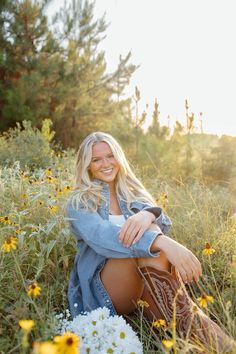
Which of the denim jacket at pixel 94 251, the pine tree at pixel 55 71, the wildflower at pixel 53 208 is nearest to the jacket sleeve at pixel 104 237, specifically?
the denim jacket at pixel 94 251

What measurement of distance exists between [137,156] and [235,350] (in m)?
5.96

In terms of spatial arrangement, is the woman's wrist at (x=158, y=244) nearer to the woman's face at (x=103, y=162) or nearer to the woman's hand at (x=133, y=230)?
the woman's hand at (x=133, y=230)

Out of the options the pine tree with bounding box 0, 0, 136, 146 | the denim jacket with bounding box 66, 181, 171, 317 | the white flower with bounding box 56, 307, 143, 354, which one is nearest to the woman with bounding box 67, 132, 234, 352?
the denim jacket with bounding box 66, 181, 171, 317

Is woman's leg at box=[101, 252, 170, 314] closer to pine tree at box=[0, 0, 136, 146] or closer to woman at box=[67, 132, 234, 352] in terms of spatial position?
woman at box=[67, 132, 234, 352]

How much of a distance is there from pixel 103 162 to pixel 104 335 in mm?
922

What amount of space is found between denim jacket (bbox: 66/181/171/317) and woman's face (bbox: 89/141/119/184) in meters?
0.17

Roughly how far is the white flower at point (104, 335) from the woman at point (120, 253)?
183 mm

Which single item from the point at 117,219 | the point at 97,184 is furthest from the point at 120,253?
the point at 97,184

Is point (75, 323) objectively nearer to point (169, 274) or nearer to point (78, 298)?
point (78, 298)

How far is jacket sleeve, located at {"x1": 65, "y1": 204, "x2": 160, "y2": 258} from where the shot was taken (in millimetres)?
1863

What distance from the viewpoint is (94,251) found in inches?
82.3

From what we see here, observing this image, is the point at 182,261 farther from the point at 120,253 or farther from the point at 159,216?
the point at 159,216

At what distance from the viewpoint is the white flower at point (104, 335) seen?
162 centimetres

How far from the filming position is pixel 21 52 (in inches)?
373
